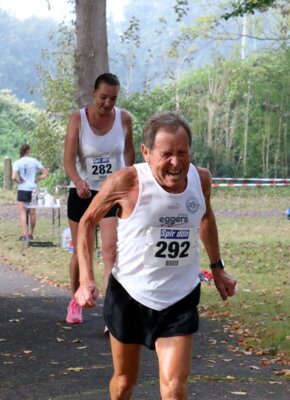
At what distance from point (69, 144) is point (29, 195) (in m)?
11.1

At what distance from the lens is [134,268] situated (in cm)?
482

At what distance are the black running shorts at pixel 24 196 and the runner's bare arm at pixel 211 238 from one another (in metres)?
13.8

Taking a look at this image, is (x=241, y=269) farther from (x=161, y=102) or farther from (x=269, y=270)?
(x=161, y=102)

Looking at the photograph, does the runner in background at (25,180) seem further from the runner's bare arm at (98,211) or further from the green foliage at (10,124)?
the green foliage at (10,124)

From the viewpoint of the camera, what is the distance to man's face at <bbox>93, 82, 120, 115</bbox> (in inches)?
306

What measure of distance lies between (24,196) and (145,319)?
14335 millimetres

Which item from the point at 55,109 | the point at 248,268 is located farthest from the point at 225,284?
the point at 55,109

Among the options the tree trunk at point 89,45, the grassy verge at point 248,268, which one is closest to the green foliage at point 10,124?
the grassy verge at point 248,268

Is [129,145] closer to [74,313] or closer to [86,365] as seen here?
[74,313]

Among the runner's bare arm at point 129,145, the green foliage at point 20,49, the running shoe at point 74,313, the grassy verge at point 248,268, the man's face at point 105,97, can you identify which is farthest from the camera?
the green foliage at point 20,49

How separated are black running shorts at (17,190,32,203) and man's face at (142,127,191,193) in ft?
46.7

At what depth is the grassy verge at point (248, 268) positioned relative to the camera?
30.0 feet

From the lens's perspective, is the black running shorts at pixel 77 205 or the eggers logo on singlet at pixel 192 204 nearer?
the eggers logo on singlet at pixel 192 204

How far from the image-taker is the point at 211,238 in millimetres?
5230
